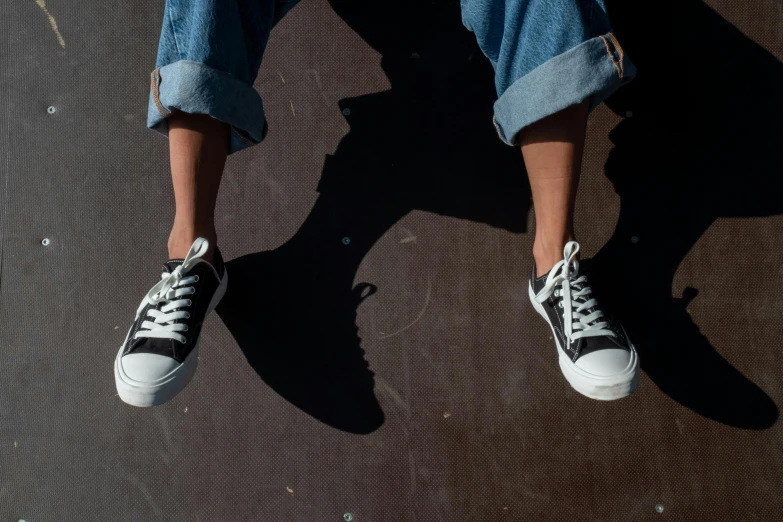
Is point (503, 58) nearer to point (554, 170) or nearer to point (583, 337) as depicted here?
point (554, 170)

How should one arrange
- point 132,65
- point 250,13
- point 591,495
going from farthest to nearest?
point 132,65 < point 591,495 < point 250,13

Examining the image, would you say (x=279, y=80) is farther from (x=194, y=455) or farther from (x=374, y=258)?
(x=194, y=455)

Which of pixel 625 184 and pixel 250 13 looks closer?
pixel 250 13

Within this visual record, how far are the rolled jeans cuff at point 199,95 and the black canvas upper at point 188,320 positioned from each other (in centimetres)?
18

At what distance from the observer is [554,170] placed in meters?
0.66

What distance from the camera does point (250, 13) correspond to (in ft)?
2.12

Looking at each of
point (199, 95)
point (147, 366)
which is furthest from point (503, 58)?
point (147, 366)

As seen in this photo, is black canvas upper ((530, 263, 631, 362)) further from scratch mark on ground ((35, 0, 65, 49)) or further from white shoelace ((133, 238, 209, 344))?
scratch mark on ground ((35, 0, 65, 49))

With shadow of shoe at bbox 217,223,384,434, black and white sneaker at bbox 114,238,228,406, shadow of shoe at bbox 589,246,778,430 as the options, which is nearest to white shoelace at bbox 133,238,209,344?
black and white sneaker at bbox 114,238,228,406

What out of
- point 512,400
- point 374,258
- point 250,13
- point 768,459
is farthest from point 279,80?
point 768,459

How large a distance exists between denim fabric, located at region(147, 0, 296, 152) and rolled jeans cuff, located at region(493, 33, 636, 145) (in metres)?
0.34

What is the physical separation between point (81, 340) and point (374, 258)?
45 cm

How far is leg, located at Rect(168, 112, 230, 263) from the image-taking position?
64cm

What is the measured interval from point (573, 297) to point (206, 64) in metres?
0.54
